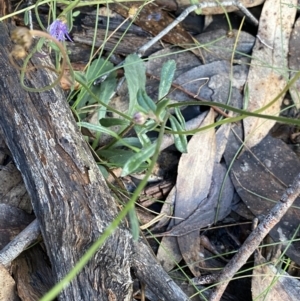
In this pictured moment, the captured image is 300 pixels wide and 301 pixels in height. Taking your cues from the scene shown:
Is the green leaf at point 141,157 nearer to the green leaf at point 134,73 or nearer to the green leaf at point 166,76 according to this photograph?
the green leaf at point 166,76

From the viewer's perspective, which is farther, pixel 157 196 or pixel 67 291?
pixel 157 196

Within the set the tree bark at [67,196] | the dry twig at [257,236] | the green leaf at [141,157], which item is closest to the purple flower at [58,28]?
the tree bark at [67,196]

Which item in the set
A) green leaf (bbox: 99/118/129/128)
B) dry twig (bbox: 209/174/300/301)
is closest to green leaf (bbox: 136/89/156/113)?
green leaf (bbox: 99/118/129/128)

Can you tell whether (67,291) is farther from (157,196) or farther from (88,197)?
(157,196)

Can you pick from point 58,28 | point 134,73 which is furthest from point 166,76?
point 58,28

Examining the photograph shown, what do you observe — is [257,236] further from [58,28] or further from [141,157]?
[58,28]

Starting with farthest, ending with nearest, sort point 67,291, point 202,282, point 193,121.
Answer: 1. point 193,121
2. point 202,282
3. point 67,291

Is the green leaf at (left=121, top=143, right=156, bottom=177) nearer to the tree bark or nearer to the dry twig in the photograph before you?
the tree bark

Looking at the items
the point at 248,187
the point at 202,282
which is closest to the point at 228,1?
the point at 248,187

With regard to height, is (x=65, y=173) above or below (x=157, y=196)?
above
